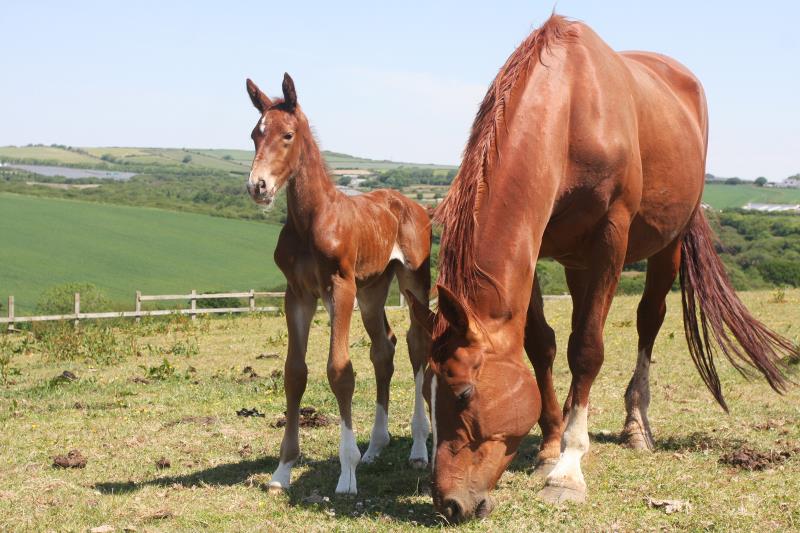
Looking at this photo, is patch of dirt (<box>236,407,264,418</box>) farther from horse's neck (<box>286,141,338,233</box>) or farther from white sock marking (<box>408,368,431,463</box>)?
horse's neck (<box>286,141,338,233</box>)

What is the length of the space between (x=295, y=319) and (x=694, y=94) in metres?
4.35

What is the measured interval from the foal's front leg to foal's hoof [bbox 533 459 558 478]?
1.23m

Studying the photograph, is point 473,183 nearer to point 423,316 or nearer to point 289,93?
point 423,316

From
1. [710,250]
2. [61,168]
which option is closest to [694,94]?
[710,250]

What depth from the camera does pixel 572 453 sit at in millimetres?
5207

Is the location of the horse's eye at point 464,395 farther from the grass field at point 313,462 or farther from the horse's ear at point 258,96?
the horse's ear at point 258,96

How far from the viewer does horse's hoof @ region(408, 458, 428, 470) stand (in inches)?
240

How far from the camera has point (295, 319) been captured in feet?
18.7

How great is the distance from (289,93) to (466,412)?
2638 millimetres

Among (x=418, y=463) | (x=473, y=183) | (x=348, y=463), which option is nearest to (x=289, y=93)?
(x=473, y=183)

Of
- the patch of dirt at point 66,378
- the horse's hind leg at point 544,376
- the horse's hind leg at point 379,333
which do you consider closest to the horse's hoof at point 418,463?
the horse's hind leg at point 379,333

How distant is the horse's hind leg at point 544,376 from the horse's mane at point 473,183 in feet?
4.93

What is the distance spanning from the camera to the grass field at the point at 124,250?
146ft

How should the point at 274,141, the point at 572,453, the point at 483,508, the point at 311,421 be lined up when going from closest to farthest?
the point at 483,508 → the point at 572,453 → the point at 274,141 → the point at 311,421
